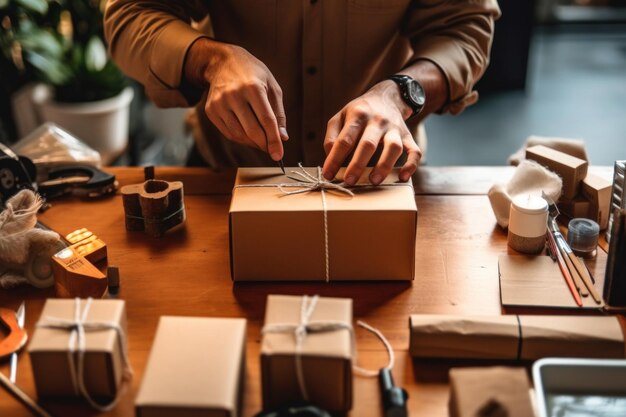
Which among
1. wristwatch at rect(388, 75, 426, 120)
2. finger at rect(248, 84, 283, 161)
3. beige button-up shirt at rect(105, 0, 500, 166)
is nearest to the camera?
finger at rect(248, 84, 283, 161)

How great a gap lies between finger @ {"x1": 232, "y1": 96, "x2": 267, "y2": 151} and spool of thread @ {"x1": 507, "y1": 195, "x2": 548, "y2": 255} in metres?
0.44

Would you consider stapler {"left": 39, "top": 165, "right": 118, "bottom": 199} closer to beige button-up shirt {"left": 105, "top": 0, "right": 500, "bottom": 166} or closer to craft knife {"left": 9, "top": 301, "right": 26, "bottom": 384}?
beige button-up shirt {"left": 105, "top": 0, "right": 500, "bottom": 166}

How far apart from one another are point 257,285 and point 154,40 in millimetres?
608

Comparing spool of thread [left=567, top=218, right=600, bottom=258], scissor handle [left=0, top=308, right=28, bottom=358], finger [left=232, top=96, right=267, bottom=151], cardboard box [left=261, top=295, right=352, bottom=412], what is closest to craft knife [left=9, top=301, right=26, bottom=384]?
scissor handle [left=0, top=308, right=28, bottom=358]

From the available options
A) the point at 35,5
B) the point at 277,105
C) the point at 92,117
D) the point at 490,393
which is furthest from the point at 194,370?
the point at 92,117

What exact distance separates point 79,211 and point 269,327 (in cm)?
67

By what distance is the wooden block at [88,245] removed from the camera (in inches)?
48.9

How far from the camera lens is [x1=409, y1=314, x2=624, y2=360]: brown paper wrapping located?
1.01 metres

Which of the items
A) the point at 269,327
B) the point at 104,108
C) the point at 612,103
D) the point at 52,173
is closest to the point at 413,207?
the point at 269,327

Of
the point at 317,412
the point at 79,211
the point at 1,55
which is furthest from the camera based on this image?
the point at 1,55

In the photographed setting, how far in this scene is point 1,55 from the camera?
2.90 metres

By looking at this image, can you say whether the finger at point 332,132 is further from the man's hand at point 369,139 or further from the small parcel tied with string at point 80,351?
the small parcel tied with string at point 80,351

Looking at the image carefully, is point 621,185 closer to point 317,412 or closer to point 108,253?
point 317,412

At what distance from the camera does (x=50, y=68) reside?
291cm
